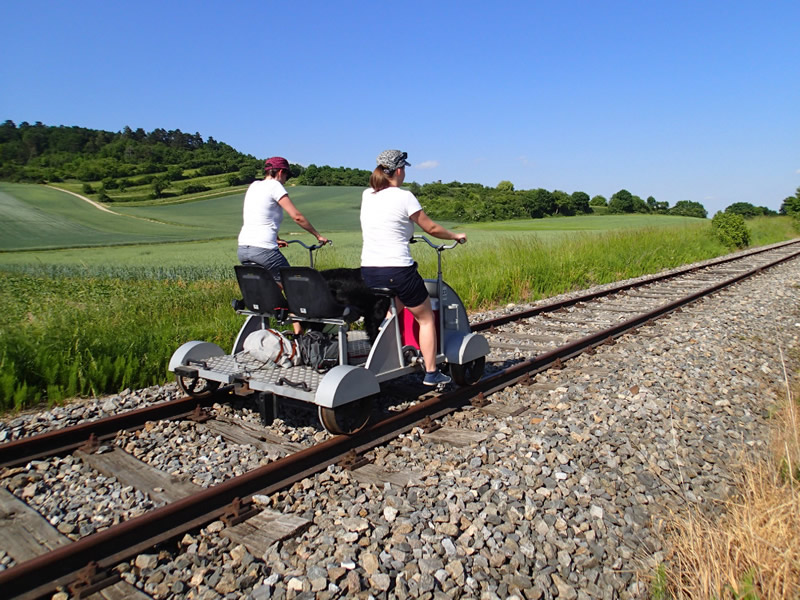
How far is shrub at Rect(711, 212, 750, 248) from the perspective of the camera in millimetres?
28609

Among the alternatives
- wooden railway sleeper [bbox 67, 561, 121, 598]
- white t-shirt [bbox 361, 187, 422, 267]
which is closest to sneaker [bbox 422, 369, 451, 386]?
white t-shirt [bbox 361, 187, 422, 267]

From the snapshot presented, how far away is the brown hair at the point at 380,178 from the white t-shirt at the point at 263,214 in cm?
111

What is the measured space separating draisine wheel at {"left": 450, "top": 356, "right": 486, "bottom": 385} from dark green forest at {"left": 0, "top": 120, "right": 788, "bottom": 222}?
4351 cm

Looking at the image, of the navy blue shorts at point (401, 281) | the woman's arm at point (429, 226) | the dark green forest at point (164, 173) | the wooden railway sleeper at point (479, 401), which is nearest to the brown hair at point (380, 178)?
the woman's arm at point (429, 226)

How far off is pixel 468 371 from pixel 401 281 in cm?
158

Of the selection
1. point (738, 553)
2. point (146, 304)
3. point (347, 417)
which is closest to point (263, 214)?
point (347, 417)

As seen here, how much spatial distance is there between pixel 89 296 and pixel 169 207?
45.7 m

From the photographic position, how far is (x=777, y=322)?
32.3ft

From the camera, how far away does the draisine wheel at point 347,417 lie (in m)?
4.29

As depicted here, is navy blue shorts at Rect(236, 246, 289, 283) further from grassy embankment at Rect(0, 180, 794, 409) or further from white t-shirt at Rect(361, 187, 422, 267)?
grassy embankment at Rect(0, 180, 794, 409)

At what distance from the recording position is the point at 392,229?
15.4 ft

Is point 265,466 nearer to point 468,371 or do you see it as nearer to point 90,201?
point 468,371

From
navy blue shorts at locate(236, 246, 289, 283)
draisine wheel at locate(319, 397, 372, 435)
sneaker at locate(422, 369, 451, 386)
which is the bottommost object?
draisine wheel at locate(319, 397, 372, 435)

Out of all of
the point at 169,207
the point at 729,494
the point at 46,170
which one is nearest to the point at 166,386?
the point at 729,494
